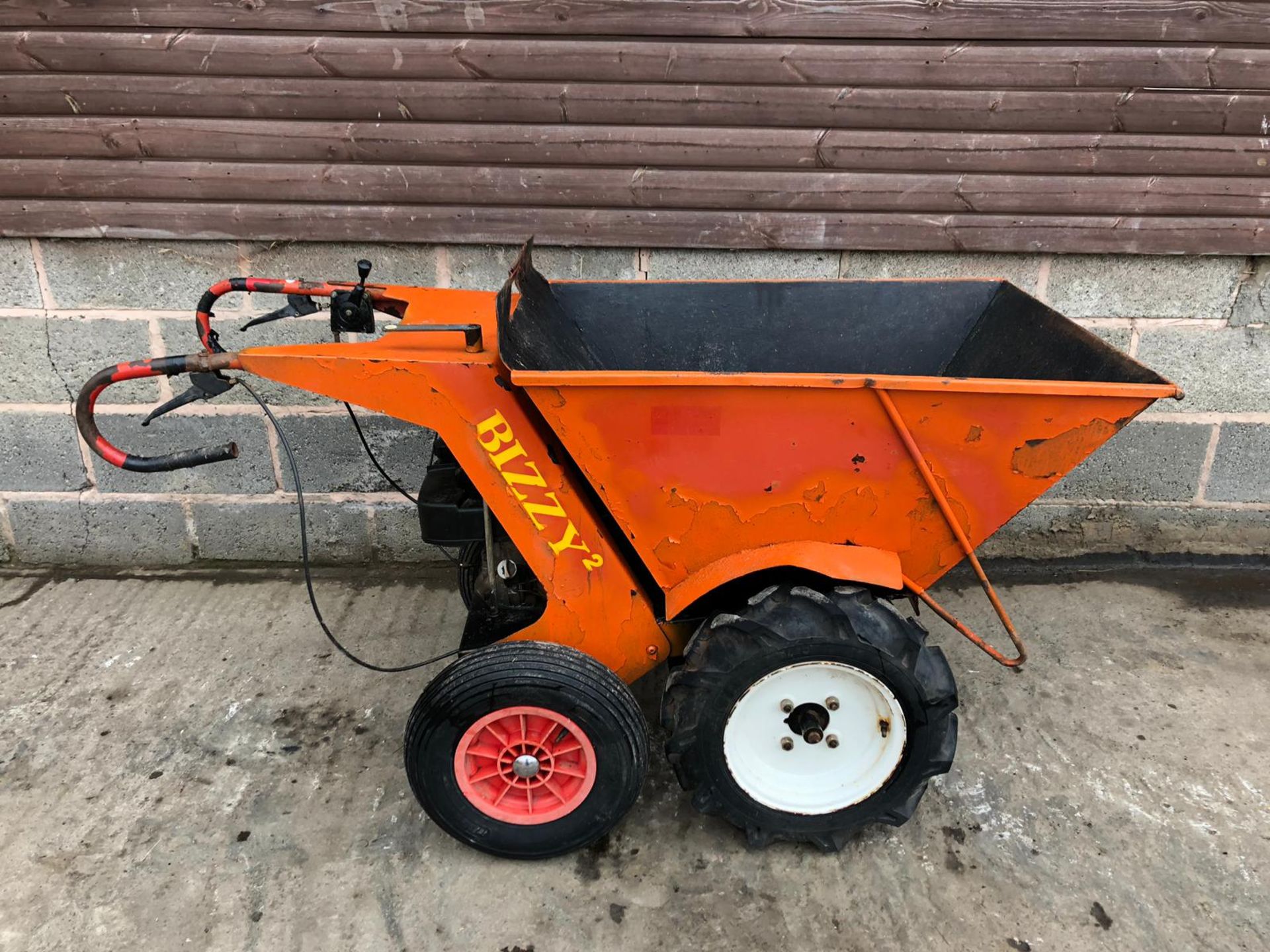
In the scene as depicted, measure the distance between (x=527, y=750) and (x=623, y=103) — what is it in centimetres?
219

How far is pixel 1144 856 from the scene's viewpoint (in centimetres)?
220

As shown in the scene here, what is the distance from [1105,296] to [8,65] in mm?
4103

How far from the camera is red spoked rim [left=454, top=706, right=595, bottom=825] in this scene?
2090 millimetres

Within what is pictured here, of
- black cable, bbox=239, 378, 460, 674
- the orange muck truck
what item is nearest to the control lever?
the orange muck truck

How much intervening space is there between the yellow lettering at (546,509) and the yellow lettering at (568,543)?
4 centimetres

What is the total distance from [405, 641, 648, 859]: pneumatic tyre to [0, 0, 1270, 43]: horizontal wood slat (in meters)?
2.14

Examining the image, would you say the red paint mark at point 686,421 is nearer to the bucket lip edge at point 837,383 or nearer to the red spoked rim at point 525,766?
the bucket lip edge at point 837,383

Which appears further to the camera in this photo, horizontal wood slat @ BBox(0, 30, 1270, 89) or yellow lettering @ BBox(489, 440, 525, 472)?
horizontal wood slat @ BBox(0, 30, 1270, 89)

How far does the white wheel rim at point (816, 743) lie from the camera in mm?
2092

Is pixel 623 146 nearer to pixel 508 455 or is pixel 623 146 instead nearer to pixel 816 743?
pixel 508 455

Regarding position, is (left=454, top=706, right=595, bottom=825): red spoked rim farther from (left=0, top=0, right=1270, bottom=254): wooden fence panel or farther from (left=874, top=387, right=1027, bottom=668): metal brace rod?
(left=0, top=0, right=1270, bottom=254): wooden fence panel

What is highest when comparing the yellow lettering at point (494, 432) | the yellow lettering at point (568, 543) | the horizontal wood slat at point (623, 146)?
the horizontal wood slat at point (623, 146)

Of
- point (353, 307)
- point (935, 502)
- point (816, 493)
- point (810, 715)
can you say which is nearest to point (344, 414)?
point (353, 307)

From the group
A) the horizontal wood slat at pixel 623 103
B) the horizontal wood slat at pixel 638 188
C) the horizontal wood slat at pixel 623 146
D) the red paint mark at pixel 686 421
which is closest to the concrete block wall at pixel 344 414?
the horizontal wood slat at pixel 638 188
